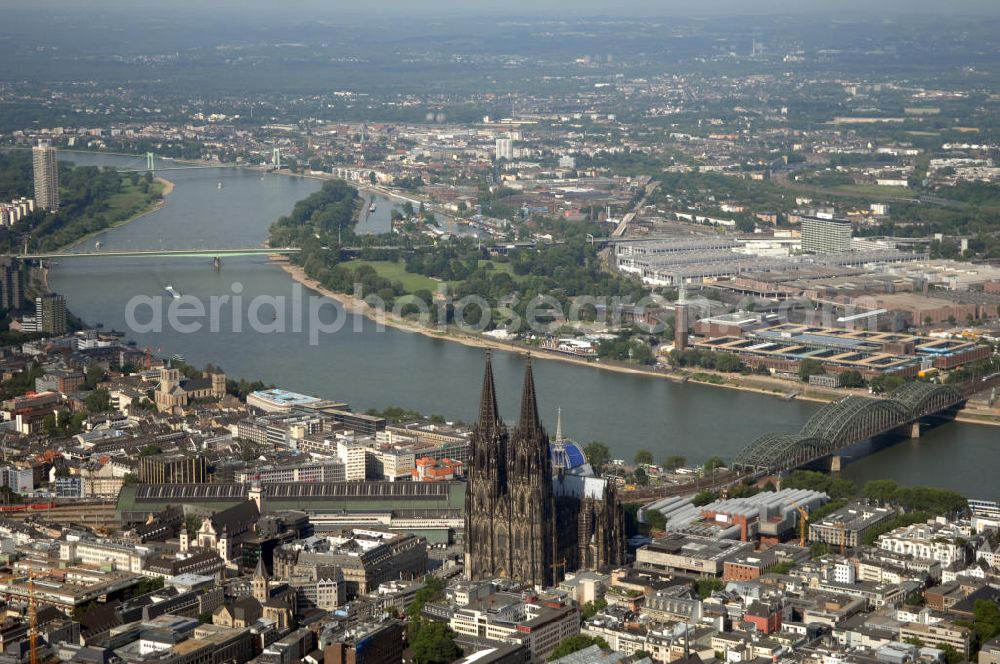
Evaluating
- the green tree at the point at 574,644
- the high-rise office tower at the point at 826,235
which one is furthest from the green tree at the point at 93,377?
the high-rise office tower at the point at 826,235

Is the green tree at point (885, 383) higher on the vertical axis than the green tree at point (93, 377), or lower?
lower

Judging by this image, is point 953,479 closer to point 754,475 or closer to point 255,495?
point 754,475

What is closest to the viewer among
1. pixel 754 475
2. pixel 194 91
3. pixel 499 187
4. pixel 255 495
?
pixel 255 495

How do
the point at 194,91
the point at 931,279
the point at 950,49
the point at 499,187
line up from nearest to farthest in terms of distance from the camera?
the point at 931,279 < the point at 499,187 < the point at 194,91 < the point at 950,49

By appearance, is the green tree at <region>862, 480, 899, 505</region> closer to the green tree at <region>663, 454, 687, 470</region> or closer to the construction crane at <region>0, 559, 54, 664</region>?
the green tree at <region>663, 454, 687, 470</region>

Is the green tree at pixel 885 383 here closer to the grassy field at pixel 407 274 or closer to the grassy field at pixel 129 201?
the grassy field at pixel 407 274

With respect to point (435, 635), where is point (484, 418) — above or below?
above

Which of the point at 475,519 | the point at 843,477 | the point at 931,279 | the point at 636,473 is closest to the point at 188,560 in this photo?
the point at 475,519
